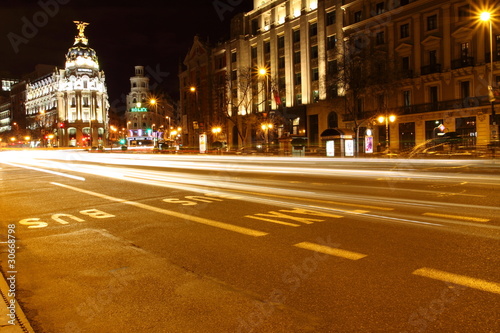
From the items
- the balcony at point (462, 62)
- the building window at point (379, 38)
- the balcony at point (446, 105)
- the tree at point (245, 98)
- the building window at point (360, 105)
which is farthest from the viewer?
the tree at point (245, 98)

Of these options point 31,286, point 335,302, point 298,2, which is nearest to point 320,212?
point 335,302

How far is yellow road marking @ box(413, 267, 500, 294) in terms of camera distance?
4.50 meters

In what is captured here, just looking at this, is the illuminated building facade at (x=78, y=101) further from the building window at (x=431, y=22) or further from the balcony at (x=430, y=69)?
the building window at (x=431, y=22)

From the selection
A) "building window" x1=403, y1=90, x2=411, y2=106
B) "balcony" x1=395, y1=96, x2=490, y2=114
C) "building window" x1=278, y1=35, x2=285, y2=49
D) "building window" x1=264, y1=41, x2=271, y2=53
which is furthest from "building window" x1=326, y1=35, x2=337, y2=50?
"balcony" x1=395, y1=96, x2=490, y2=114

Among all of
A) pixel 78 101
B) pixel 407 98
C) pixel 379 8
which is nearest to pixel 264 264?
pixel 407 98

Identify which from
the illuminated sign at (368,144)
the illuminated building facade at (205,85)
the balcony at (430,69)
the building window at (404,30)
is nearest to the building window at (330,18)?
the building window at (404,30)

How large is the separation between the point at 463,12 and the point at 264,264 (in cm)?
4013

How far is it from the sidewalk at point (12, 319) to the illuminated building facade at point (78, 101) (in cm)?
12783

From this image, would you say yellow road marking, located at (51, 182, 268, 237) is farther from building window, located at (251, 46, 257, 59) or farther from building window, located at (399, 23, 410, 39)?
building window, located at (251, 46, 257, 59)

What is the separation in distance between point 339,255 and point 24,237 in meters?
5.98

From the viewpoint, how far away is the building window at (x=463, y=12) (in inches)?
1470

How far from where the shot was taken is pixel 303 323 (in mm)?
3828

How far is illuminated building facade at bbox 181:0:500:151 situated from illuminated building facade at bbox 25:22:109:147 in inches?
3306

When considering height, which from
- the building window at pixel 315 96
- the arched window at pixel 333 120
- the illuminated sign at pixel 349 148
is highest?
the building window at pixel 315 96
